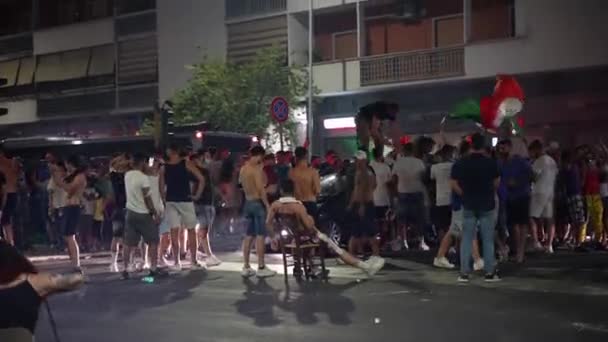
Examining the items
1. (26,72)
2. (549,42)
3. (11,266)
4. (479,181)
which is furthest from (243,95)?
(11,266)

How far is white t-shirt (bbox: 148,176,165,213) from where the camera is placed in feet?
39.3

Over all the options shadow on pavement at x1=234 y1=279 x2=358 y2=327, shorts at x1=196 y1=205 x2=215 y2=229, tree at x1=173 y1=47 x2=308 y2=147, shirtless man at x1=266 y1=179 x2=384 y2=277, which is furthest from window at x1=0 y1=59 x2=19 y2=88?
shadow on pavement at x1=234 y1=279 x2=358 y2=327

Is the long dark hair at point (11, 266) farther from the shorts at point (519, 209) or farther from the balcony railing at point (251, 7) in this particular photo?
the balcony railing at point (251, 7)

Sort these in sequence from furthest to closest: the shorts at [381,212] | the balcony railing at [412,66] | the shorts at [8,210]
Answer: the balcony railing at [412,66], the shorts at [8,210], the shorts at [381,212]

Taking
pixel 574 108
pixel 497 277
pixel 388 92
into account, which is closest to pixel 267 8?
pixel 388 92

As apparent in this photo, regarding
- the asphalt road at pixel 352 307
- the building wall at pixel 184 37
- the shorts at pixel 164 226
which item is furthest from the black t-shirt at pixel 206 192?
the building wall at pixel 184 37

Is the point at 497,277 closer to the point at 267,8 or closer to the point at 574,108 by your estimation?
the point at 574,108

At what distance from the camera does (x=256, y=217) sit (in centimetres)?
1206

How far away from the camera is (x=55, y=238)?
17.9m

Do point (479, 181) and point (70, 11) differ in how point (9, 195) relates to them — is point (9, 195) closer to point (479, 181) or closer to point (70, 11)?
point (479, 181)

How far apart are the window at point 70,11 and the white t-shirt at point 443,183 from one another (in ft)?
89.1

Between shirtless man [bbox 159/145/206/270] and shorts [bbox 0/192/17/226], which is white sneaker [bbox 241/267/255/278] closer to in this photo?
shirtless man [bbox 159/145/206/270]

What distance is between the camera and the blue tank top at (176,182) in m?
12.5

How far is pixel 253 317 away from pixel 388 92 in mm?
19972
